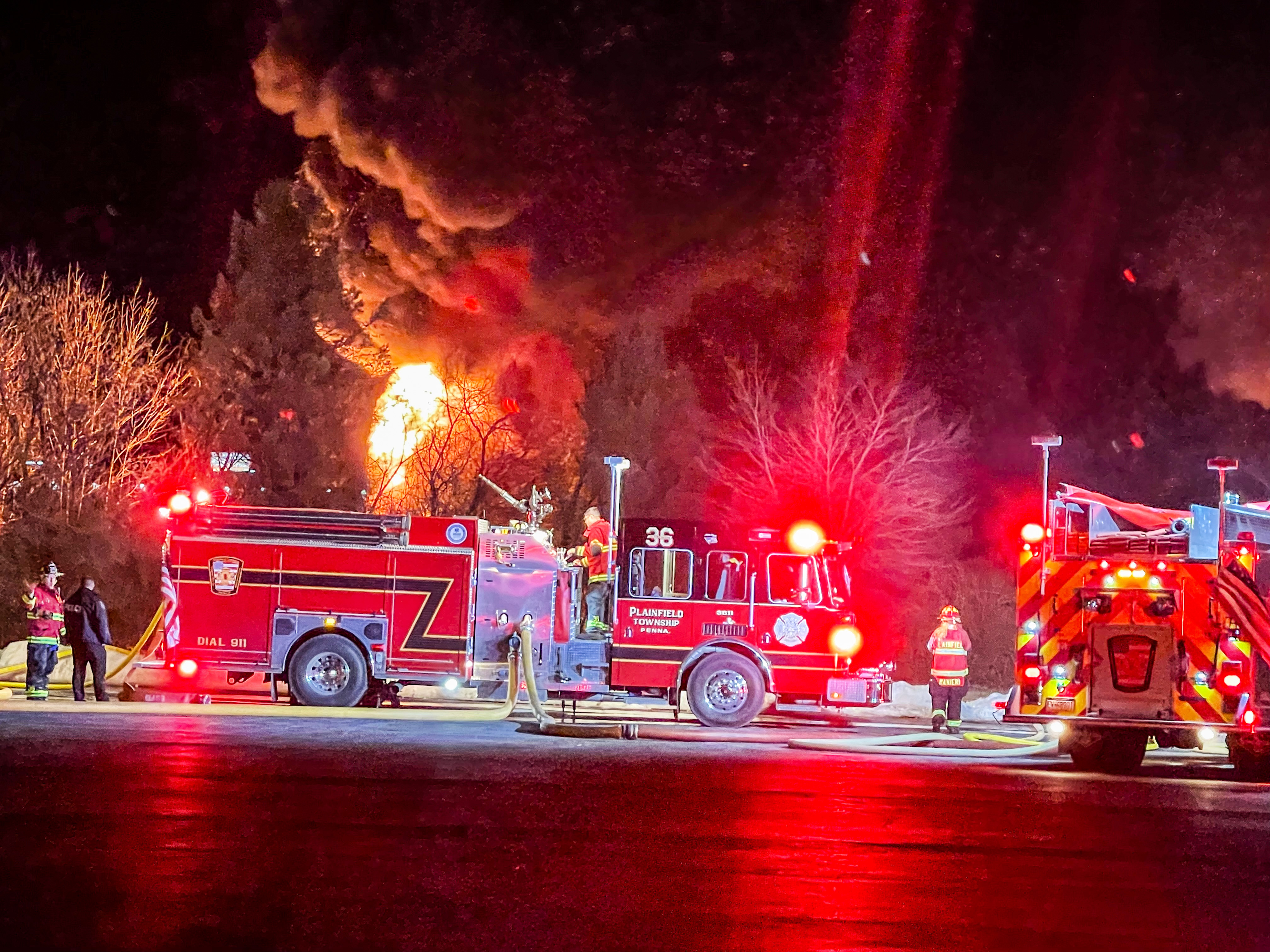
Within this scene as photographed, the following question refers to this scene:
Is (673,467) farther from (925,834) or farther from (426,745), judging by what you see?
(925,834)

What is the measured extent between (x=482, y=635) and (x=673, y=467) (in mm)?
22851

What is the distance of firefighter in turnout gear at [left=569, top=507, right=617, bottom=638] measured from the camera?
17000 mm

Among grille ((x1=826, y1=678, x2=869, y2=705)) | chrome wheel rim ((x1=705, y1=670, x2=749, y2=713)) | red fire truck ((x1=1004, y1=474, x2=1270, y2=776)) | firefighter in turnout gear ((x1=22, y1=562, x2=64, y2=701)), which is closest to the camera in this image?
red fire truck ((x1=1004, y1=474, x2=1270, y2=776))

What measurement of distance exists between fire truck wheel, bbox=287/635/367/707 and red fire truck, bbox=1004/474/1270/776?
7.25 meters

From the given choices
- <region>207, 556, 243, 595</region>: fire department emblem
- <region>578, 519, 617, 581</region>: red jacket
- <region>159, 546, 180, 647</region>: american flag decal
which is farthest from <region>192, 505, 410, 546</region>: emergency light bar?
<region>578, 519, 617, 581</region>: red jacket

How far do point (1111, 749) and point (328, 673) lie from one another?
8.29 metres

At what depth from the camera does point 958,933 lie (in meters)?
6.23

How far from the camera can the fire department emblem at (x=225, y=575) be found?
17.2m

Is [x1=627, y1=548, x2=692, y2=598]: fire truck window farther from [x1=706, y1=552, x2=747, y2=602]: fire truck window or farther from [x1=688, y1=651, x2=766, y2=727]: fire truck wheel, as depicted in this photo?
[x1=688, y1=651, x2=766, y2=727]: fire truck wheel

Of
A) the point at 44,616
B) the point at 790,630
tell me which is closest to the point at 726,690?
the point at 790,630

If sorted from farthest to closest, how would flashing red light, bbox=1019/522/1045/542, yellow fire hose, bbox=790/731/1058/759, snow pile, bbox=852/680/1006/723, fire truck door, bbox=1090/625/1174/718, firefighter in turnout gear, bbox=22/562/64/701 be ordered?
1. snow pile, bbox=852/680/1006/723
2. firefighter in turnout gear, bbox=22/562/64/701
3. yellow fire hose, bbox=790/731/1058/759
4. flashing red light, bbox=1019/522/1045/542
5. fire truck door, bbox=1090/625/1174/718

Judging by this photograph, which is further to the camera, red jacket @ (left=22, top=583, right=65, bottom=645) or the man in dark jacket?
red jacket @ (left=22, top=583, right=65, bottom=645)

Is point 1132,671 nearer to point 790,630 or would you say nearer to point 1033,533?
point 1033,533

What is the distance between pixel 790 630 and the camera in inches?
661
